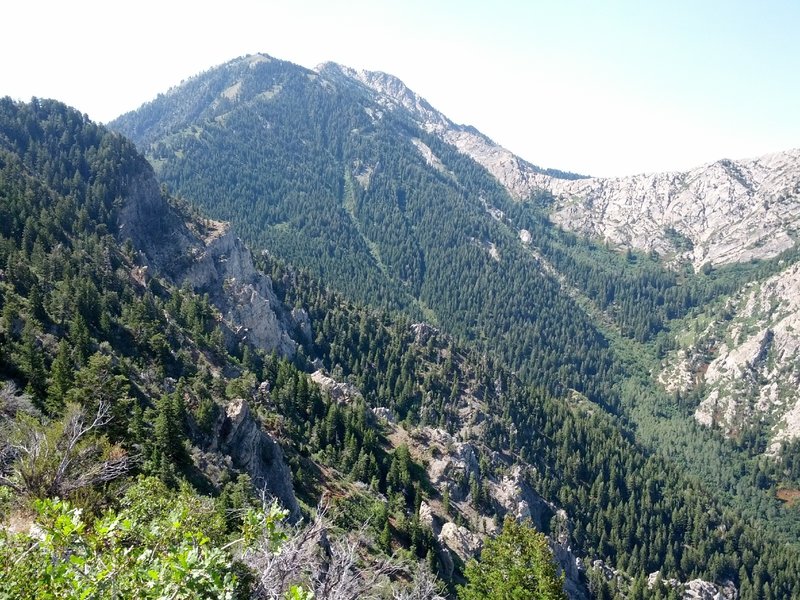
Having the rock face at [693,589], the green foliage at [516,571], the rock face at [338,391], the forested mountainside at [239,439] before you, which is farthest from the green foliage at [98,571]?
the rock face at [693,589]

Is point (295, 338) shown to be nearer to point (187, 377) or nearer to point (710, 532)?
point (187, 377)

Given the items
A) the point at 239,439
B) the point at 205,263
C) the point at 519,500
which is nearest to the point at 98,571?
the point at 239,439

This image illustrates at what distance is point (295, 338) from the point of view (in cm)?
16638

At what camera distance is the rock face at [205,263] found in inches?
5659

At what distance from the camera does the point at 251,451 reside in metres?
60.8

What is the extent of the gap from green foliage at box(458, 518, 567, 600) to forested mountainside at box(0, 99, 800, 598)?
3770 mm

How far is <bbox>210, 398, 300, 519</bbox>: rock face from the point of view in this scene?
58.9 metres

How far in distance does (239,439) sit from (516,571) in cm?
3852

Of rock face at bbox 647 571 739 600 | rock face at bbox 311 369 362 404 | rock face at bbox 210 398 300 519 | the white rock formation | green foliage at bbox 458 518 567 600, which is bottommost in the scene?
rock face at bbox 647 571 739 600

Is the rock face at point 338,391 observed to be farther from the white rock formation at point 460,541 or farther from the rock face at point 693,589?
the rock face at point 693,589

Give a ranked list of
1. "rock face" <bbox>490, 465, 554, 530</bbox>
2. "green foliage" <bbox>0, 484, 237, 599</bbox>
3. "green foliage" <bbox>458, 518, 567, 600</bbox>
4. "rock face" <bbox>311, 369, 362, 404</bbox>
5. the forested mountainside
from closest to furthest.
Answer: "green foliage" <bbox>0, 484, 237, 599</bbox> → the forested mountainside → "green foliage" <bbox>458, 518, 567, 600</bbox> → "rock face" <bbox>490, 465, 554, 530</bbox> → "rock face" <bbox>311, 369, 362, 404</bbox>

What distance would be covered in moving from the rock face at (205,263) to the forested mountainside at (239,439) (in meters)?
0.71

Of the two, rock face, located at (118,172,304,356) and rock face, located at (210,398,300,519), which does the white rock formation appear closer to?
rock face, located at (210,398,300,519)

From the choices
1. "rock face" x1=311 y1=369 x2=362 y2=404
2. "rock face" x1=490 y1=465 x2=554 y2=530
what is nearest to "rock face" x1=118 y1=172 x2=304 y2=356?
"rock face" x1=311 y1=369 x2=362 y2=404
